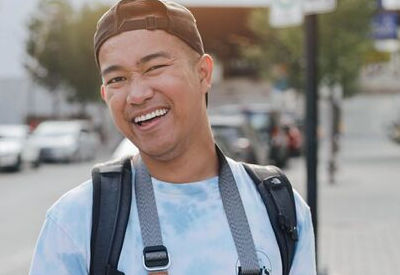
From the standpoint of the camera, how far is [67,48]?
1716 inches

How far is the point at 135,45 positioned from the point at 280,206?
52cm

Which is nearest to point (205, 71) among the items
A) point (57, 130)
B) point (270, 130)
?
point (270, 130)

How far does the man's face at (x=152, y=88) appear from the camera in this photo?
2029 mm

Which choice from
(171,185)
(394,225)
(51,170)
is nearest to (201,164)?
(171,185)

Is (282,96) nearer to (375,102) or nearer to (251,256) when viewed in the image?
(375,102)

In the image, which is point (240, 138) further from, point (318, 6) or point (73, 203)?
point (73, 203)

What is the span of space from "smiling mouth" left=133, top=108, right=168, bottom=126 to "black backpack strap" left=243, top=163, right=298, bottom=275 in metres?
0.31

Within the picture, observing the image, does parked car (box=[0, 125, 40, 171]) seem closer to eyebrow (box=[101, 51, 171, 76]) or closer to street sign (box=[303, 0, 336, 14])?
street sign (box=[303, 0, 336, 14])

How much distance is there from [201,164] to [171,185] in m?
0.12

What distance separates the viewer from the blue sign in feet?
98.9

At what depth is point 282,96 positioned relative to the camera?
5062 centimetres

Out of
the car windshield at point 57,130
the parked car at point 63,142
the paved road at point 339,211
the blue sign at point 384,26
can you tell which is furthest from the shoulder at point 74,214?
the blue sign at point 384,26

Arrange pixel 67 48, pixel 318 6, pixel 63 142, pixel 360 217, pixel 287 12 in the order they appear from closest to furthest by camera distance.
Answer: pixel 318 6, pixel 287 12, pixel 360 217, pixel 63 142, pixel 67 48

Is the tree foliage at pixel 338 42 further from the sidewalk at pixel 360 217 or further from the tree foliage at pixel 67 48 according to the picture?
the tree foliage at pixel 67 48
